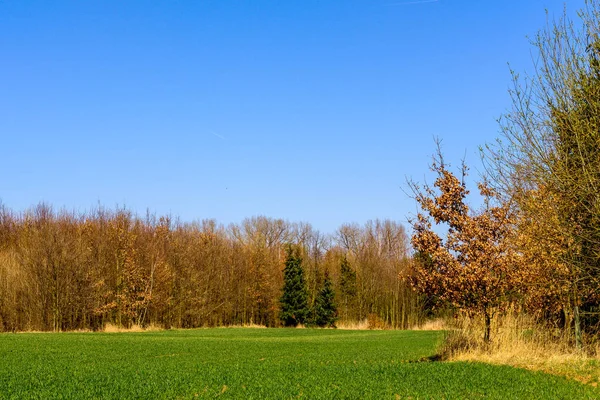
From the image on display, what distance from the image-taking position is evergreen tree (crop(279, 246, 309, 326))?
7281cm

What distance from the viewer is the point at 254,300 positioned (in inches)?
2963

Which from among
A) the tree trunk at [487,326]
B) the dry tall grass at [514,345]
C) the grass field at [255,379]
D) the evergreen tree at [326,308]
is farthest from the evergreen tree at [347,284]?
the tree trunk at [487,326]

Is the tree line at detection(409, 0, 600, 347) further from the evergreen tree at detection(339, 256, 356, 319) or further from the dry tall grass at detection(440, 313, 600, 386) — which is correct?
the evergreen tree at detection(339, 256, 356, 319)

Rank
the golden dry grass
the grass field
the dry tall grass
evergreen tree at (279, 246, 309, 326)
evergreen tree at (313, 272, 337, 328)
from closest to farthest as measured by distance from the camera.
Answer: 1. the grass field
2. the dry tall grass
3. the golden dry grass
4. evergreen tree at (313, 272, 337, 328)
5. evergreen tree at (279, 246, 309, 326)

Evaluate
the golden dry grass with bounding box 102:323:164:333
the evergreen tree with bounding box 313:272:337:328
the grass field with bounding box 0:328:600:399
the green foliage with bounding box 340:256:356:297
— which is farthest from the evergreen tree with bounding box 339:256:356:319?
the grass field with bounding box 0:328:600:399

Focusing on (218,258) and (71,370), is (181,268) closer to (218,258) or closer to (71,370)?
(218,258)

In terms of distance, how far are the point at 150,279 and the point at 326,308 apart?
75.0 ft

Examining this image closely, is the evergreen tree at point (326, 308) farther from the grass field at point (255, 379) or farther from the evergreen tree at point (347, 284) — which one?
the grass field at point (255, 379)

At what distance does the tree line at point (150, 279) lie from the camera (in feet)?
175

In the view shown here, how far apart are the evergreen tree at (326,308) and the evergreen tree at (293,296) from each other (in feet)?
4.79

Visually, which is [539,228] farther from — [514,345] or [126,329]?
[126,329]

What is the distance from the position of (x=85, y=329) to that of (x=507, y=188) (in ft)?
142

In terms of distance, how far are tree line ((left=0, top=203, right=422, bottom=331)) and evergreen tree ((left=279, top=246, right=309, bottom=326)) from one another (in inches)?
71.1

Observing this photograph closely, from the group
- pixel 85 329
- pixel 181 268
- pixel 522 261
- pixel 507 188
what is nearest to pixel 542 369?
pixel 522 261
